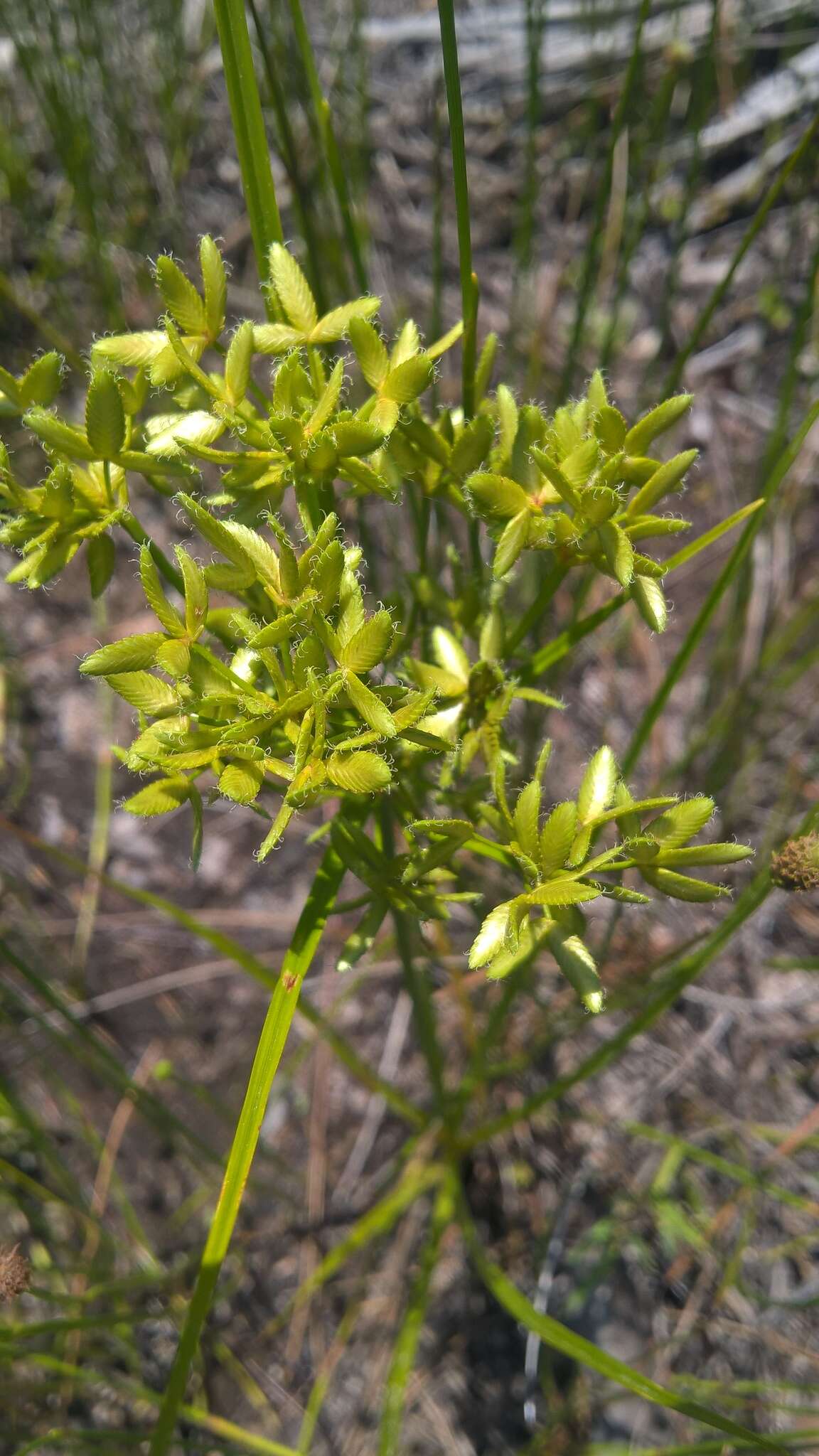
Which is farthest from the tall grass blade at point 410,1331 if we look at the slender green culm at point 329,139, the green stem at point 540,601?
the slender green culm at point 329,139

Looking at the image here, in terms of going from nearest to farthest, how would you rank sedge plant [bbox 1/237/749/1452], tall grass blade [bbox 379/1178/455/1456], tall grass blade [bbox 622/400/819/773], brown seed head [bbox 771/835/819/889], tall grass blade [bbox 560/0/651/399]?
sedge plant [bbox 1/237/749/1452]
brown seed head [bbox 771/835/819/889]
tall grass blade [bbox 622/400/819/773]
tall grass blade [bbox 560/0/651/399]
tall grass blade [bbox 379/1178/455/1456]

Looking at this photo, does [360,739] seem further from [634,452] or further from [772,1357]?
[772,1357]

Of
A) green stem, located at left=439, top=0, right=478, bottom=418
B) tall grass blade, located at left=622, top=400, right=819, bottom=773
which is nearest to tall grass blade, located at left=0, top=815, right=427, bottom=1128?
tall grass blade, located at left=622, top=400, right=819, bottom=773

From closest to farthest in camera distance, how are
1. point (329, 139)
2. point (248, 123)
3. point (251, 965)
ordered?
point (248, 123) < point (329, 139) < point (251, 965)

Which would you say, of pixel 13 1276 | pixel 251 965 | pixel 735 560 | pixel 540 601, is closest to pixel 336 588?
pixel 540 601

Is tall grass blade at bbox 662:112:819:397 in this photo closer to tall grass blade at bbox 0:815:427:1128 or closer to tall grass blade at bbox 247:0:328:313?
tall grass blade at bbox 247:0:328:313

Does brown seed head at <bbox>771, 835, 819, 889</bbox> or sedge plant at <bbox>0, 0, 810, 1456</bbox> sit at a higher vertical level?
sedge plant at <bbox>0, 0, 810, 1456</bbox>

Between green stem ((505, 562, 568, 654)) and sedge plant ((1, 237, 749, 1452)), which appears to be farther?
green stem ((505, 562, 568, 654))

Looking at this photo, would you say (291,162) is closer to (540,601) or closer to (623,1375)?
(540,601)
